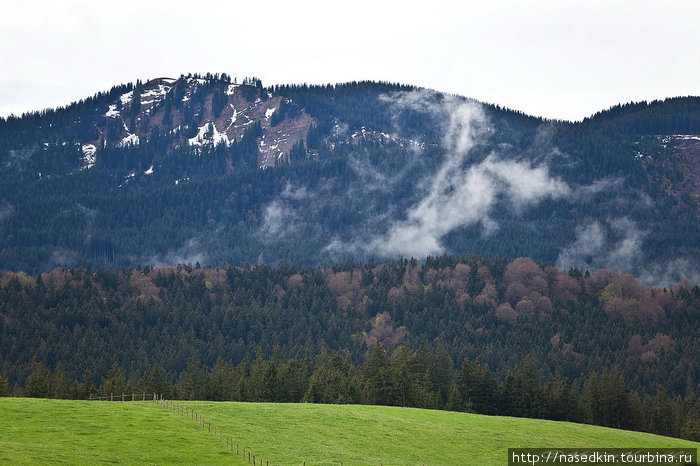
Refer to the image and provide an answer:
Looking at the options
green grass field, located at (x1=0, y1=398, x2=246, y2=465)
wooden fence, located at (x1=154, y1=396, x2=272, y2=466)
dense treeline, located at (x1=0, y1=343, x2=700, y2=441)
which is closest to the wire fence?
wooden fence, located at (x1=154, y1=396, x2=272, y2=466)

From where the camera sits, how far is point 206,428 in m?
96.1

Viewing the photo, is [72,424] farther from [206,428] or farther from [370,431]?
[370,431]

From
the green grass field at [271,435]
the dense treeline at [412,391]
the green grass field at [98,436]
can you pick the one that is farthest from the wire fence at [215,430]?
the dense treeline at [412,391]


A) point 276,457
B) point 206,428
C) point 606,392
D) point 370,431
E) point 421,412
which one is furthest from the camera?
point 606,392

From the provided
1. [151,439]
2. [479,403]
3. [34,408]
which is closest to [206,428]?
[151,439]

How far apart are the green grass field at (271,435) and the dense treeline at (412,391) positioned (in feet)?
87.3

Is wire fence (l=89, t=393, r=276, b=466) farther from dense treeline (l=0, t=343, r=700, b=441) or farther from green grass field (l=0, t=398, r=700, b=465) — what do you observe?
dense treeline (l=0, t=343, r=700, b=441)

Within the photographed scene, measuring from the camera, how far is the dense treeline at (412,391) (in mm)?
148500

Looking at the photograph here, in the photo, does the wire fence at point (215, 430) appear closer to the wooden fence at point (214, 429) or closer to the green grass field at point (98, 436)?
the wooden fence at point (214, 429)

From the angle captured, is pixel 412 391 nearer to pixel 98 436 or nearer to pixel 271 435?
pixel 271 435

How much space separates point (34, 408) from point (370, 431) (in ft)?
108

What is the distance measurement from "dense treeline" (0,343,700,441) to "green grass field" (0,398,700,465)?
87.3ft

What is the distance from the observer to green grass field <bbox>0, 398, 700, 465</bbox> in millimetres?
84250

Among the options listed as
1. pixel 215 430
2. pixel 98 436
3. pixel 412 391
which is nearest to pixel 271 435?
pixel 215 430
